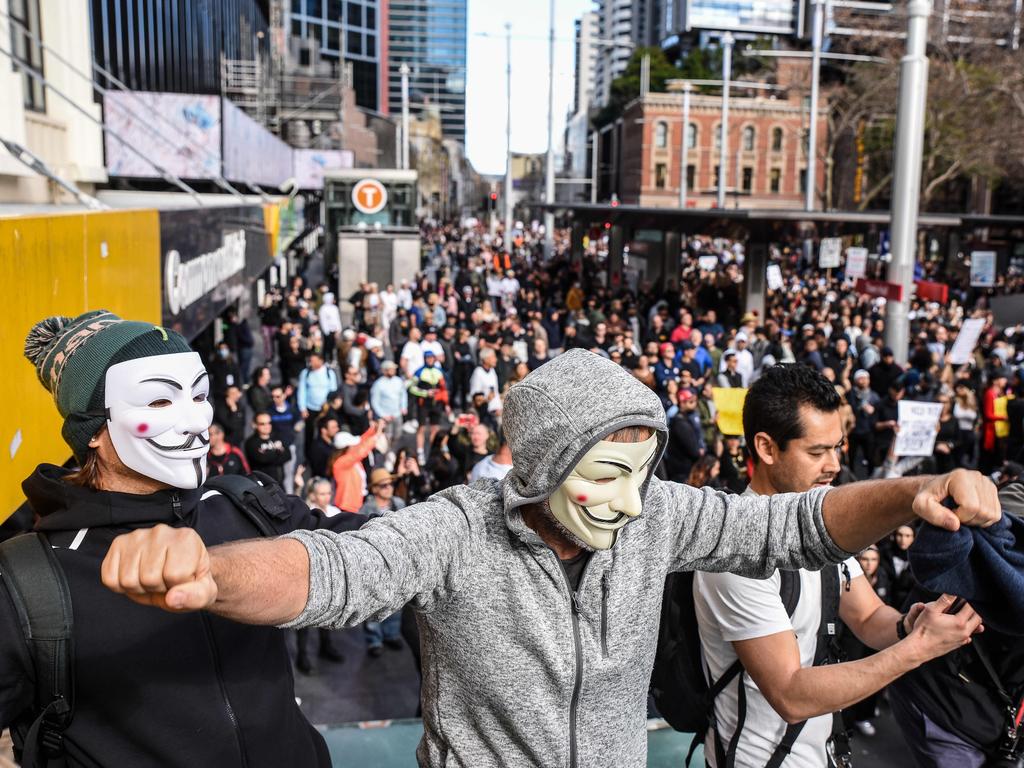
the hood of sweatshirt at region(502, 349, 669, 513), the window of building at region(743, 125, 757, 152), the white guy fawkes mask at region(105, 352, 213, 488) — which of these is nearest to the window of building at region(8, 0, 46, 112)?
the white guy fawkes mask at region(105, 352, 213, 488)

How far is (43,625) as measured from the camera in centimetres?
184

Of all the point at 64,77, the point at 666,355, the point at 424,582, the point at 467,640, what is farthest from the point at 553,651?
the point at 666,355

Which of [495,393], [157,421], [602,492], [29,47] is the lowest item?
[495,393]

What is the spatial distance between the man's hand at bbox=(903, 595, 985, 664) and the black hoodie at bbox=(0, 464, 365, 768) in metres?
1.44

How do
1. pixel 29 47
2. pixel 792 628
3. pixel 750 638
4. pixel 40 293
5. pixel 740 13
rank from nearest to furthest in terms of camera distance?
pixel 750 638 → pixel 792 628 → pixel 40 293 → pixel 29 47 → pixel 740 13

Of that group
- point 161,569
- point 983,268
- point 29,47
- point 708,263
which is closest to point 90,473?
point 161,569

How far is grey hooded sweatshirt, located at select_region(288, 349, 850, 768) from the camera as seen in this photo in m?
1.97

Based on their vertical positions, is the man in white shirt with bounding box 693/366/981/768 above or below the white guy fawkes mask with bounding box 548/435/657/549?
below

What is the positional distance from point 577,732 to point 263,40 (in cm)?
5458

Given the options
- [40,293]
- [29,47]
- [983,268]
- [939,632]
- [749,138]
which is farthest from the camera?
[749,138]

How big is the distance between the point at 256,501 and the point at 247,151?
60.9 feet

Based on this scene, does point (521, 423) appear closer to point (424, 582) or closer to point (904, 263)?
point (424, 582)

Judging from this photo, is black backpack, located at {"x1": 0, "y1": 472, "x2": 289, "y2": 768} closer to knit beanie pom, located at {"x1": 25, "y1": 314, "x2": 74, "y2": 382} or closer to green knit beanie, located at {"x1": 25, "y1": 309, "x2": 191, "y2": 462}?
green knit beanie, located at {"x1": 25, "y1": 309, "x2": 191, "y2": 462}

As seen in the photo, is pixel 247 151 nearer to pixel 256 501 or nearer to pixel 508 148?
pixel 256 501
